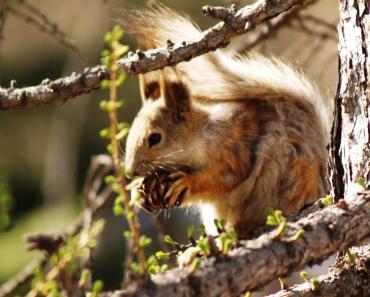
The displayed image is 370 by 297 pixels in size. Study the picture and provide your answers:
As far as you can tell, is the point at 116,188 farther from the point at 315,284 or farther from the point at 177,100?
the point at 177,100

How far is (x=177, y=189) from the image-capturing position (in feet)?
8.41

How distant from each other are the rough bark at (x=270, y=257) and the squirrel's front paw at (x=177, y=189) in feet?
3.64

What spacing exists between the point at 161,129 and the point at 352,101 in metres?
1.10

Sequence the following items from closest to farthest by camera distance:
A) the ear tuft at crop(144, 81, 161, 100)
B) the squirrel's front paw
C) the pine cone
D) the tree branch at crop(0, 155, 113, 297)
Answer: the tree branch at crop(0, 155, 113, 297) < the pine cone < the squirrel's front paw < the ear tuft at crop(144, 81, 161, 100)

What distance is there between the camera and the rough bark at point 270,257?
1141 millimetres

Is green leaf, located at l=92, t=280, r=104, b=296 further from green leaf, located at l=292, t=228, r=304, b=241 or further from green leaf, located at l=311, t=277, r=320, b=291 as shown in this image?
green leaf, located at l=311, t=277, r=320, b=291

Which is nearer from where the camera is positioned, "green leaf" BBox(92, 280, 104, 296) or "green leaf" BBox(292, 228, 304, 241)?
"green leaf" BBox(92, 280, 104, 296)

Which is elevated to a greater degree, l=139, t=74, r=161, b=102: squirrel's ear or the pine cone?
l=139, t=74, r=161, b=102: squirrel's ear

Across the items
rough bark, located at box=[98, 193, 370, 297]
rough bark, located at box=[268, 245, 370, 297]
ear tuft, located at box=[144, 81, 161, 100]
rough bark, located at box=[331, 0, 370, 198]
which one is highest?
ear tuft, located at box=[144, 81, 161, 100]

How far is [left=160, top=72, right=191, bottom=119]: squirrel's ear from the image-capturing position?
9.18 ft

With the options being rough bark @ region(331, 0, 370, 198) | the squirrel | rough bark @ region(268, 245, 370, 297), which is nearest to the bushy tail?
the squirrel

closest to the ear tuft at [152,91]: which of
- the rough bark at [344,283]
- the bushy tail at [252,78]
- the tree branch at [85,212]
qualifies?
the bushy tail at [252,78]

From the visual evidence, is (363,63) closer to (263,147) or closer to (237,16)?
(237,16)

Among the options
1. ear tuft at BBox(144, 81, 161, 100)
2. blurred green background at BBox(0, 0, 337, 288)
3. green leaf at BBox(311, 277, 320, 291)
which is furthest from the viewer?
blurred green background at BBox(0, 0, 337, 288)
